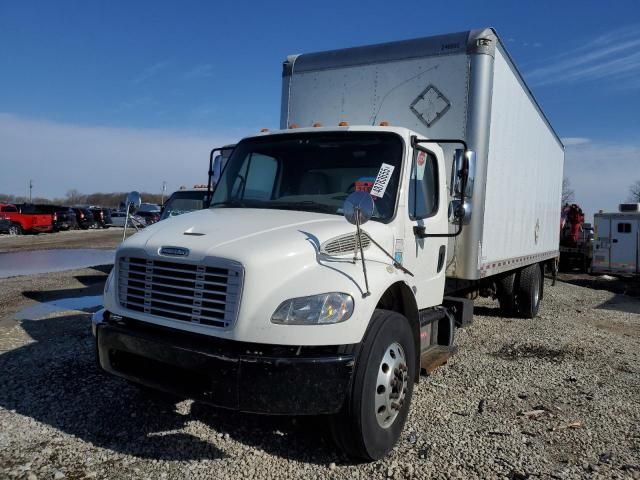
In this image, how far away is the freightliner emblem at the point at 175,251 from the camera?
10.6 feet

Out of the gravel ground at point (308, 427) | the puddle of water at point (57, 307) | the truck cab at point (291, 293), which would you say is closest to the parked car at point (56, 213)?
the puddle of water at point (57, 307)

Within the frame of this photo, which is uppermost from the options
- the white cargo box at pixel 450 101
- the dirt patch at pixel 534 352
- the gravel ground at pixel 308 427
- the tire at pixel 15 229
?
the white cargo box at pixel 450 101

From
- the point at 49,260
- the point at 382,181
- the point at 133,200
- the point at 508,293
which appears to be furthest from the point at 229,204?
the point at 49,260

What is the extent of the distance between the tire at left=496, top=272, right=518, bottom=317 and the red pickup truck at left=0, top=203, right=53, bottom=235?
1128 inches

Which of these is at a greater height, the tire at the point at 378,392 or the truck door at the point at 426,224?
the truck door at the point at 426,224

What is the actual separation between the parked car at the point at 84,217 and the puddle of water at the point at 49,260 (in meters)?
17.7

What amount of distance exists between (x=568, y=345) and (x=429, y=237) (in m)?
4.00

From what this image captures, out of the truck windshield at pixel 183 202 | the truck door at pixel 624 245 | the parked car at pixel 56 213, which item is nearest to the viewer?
the truck windshield at pixel 183 202

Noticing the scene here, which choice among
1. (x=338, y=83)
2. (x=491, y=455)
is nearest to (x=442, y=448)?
(x=491, y=455)

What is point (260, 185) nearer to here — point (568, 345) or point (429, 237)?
point (429, 237)

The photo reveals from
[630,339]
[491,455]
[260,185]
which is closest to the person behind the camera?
[491,455]

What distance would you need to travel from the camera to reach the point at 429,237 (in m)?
4.50

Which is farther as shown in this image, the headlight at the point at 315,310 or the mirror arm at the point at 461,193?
the mirror arm at the point at 461,193

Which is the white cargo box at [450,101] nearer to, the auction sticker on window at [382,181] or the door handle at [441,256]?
the door handle at [441,256]
